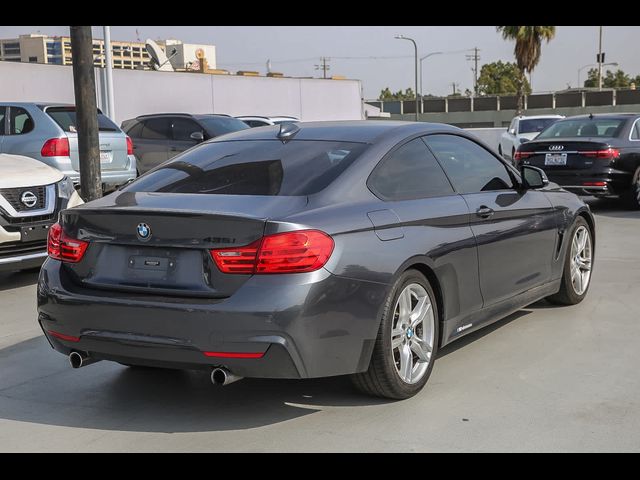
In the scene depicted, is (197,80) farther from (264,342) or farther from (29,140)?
(264,342)

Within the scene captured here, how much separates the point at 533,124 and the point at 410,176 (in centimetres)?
1831

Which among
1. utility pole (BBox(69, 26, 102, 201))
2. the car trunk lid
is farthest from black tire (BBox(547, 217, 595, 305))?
utility pole (BBox(69, 26, 102, 201))

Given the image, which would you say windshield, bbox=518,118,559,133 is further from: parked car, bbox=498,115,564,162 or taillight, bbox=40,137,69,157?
taillight, bbox=40,137,69,157

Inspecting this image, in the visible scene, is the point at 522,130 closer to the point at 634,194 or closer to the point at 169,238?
the point at 634,194

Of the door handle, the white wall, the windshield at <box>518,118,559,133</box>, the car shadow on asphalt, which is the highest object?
the white wall

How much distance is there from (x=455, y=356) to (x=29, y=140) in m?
7.64

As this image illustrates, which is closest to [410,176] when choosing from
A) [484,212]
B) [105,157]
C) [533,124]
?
[484,212]

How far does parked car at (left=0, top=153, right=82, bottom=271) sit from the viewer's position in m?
7.92

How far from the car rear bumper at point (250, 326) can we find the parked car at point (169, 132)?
13.0 m

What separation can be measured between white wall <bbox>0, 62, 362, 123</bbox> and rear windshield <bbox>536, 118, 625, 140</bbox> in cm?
1753

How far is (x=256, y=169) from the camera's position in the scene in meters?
4.86
